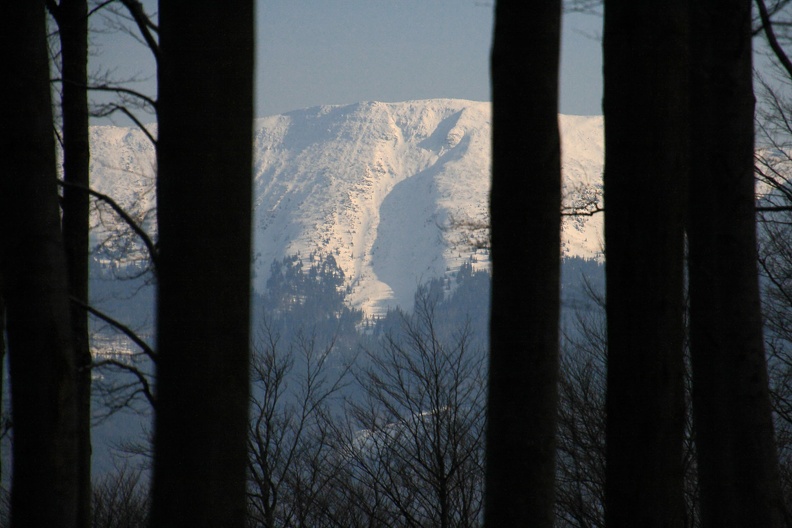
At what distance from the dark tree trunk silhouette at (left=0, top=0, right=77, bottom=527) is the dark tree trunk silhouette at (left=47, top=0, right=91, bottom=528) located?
1.92 meters

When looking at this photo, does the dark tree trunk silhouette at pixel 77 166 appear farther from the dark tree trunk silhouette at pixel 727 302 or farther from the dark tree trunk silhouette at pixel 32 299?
the dark tree trunk silhouette at pixel 727 302

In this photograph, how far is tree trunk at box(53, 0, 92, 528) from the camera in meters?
5.80

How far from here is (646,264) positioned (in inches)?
119

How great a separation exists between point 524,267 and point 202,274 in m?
1.22

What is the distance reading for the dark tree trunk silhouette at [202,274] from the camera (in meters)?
2.42

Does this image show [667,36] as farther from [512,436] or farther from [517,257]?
[512,436]

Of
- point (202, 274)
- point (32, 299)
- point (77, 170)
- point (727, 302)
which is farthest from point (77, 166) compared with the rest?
point (727, 302)

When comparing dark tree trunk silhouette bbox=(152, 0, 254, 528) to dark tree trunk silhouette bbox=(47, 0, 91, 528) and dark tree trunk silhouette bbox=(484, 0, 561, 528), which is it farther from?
dark tree trunk silhouette bbox=(47, 0, 91, 528)

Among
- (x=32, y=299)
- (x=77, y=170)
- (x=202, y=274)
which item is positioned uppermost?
(x=77, y=170)

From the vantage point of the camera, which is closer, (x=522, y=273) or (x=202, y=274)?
(x=202, y=274)

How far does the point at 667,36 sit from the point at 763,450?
6.51 ft

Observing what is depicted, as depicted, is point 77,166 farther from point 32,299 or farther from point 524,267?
point 524,267

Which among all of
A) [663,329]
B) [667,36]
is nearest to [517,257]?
[663,329]

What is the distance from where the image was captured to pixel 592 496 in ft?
40.2
